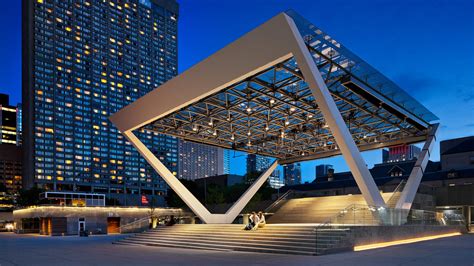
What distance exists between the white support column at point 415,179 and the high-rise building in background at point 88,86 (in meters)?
118

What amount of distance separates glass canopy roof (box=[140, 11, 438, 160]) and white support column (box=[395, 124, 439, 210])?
1015 mm

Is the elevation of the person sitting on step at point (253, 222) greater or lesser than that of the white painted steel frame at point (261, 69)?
lesser

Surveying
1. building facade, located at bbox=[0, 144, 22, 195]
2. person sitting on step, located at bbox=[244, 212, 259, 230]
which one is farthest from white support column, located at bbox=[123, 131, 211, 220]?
building facade, located at bbox=[0, 144, 22, 195]

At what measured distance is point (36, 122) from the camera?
134 metres

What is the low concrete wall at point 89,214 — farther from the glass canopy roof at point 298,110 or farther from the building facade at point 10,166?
the building facade at point 10,166

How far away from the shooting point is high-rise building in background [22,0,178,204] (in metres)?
136

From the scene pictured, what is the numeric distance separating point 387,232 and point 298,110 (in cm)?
1049

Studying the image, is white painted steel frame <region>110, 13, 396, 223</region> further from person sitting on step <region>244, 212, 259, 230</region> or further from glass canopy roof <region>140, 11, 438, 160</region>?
person sitting on step <region>244, 212, 259, 230</region>

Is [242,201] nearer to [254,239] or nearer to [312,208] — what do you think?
[312,208]

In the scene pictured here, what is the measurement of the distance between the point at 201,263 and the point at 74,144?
14154 centimetres

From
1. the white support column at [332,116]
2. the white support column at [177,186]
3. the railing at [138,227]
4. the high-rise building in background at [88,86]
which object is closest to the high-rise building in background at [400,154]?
the white support column at [332,116]

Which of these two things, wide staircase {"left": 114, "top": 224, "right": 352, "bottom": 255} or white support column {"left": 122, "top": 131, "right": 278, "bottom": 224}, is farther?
white support column {"left": 122, "top": 131, "right": 278, "bottom": 224}

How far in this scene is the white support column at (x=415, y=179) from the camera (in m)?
27.8

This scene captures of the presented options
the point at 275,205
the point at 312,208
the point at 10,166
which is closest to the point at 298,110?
the point at 312,208
